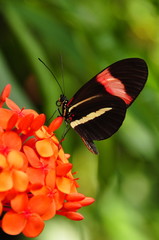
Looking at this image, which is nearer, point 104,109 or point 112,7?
point 104,109

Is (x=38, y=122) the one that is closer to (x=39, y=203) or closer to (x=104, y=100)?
(x=39, y=203)

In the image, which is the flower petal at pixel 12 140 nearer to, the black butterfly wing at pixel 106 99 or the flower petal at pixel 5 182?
the flower petal at pixel 5 182

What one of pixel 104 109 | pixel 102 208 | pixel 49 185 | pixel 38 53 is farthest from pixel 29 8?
pixel 49 185

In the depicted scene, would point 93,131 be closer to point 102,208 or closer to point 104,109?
point 104,109

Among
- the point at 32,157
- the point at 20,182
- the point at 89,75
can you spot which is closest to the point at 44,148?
the point at 32,157

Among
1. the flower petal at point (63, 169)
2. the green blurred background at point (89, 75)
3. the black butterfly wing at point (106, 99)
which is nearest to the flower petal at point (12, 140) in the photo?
the flower petal at point (63, 169)

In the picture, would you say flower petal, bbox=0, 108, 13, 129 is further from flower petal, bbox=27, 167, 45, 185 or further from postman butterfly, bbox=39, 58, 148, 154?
postman butterfly, bbox=39, 58, 148, 154
